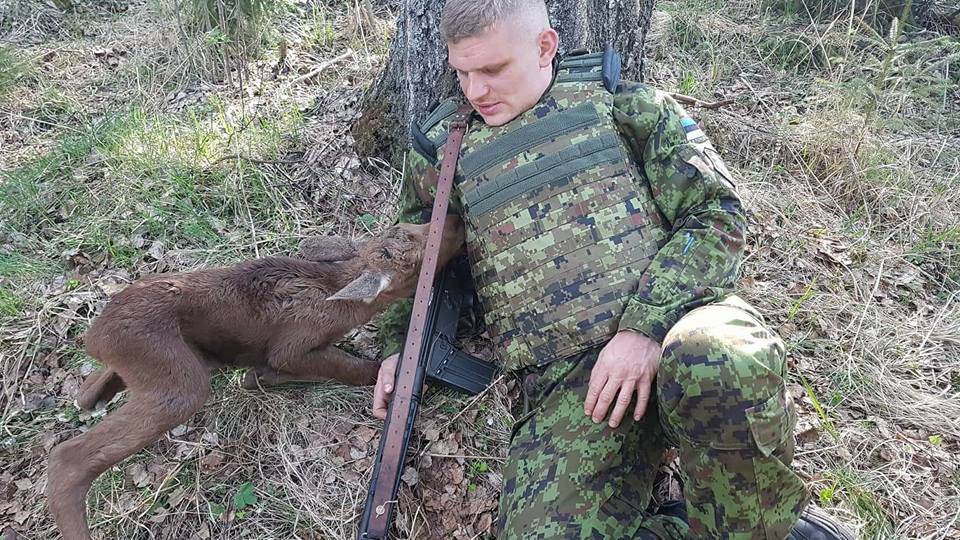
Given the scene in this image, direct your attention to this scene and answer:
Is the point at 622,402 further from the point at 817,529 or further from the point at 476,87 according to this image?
the point at 476,87

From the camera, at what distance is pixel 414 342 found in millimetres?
3695

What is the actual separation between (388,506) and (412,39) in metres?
3.08

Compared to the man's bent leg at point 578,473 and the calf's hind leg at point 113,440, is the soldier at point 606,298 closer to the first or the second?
the man's bent leg at point 578,473

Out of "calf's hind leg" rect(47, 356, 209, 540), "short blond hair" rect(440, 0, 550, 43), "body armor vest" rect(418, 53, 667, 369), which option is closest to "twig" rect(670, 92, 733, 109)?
"body armor vest" rect(418, 53, 667, 369)

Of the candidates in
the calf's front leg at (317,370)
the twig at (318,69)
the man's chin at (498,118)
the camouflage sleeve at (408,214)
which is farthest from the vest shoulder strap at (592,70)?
the twig at (318,69)

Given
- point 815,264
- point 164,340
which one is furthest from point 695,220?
point 164,340

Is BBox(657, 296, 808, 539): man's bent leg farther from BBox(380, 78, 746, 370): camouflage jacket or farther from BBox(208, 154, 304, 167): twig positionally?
BBox(208, 154, 304, 167): twig

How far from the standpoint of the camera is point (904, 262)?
5059 mm

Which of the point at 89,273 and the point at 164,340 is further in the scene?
the point at 89,273

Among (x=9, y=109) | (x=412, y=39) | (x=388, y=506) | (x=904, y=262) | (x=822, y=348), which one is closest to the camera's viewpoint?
(x=388, y=506)

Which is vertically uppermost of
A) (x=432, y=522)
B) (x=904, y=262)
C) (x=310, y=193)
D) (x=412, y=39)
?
(x=412, y=39)

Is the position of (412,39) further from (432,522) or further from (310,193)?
(432,522)

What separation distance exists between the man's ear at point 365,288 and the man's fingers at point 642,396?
5.42 ft

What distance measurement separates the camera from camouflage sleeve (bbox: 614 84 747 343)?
3.23m
